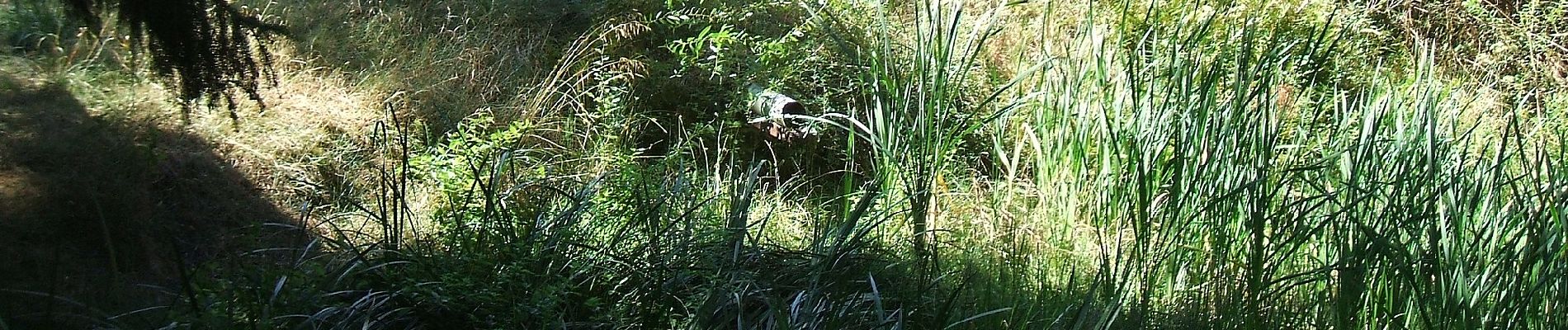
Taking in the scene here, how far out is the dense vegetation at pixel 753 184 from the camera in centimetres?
242

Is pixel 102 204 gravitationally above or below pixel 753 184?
below

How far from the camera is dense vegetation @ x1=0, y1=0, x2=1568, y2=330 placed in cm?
242

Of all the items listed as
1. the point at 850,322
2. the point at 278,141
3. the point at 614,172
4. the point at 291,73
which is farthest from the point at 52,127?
the point at 850,322

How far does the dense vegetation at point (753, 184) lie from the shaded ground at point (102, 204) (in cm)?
1

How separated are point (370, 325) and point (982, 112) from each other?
3.14m

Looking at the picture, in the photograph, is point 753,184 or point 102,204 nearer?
point 753,184

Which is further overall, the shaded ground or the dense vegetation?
the shaded ground

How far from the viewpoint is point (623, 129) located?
4336mm

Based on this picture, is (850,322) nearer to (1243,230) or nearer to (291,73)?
(1243,230)

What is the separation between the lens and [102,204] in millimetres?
3307

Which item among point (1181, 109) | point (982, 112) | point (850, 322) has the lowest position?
point (982, 112)

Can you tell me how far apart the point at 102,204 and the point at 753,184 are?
82.4 inches

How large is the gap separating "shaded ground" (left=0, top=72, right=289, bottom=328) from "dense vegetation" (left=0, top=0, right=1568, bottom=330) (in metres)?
0.01

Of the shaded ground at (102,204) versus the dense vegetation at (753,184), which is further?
the shaded ground at (102,204)
